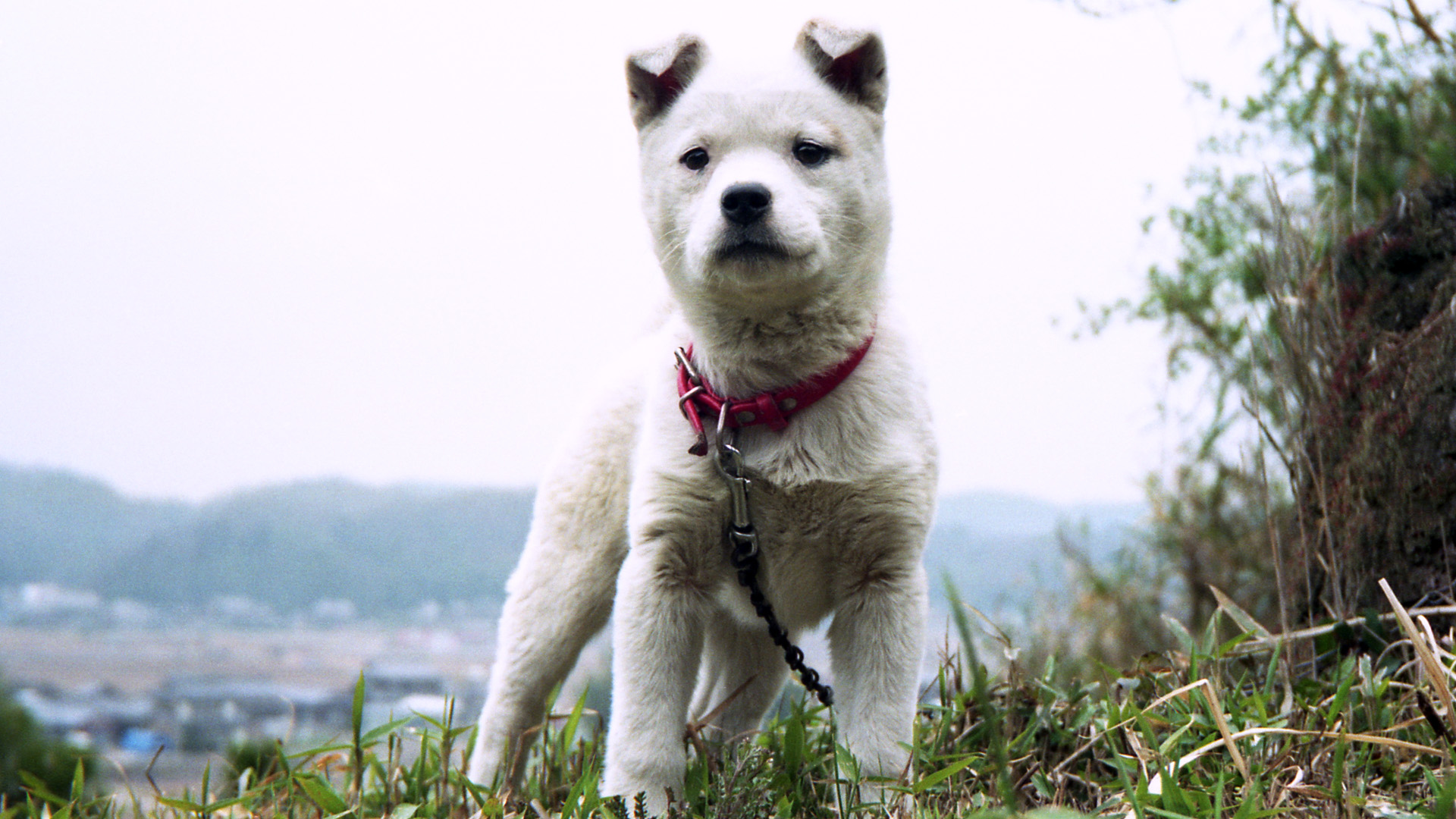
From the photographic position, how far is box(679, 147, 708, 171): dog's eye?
94.8 inches

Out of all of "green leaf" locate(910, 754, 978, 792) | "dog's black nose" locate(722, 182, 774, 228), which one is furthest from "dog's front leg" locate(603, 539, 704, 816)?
"dog's black nose" locate(722, 182, 774, 228)

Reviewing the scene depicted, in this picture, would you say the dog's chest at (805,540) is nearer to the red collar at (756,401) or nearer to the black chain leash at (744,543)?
the black chain leash at (744,543)

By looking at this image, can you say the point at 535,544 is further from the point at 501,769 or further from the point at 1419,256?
the point at 1419,256

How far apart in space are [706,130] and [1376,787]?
2.04 m

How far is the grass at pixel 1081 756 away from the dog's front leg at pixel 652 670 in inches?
3.2

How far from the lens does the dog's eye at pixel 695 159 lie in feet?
7.90

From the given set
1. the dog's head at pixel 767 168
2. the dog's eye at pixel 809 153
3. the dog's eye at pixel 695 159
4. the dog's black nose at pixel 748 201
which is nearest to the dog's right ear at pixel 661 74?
the dog's head at pixel 767 168

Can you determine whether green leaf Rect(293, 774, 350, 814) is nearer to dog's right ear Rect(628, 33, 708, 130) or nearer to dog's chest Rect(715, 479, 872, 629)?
dog's chest Rect(715, 479, 872, 629)

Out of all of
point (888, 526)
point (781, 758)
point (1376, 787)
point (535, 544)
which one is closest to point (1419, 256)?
point (1376, 787)

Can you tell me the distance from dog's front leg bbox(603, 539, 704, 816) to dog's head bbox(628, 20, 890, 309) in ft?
2.21

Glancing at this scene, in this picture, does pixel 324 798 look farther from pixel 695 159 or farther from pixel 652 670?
pixel 695 159

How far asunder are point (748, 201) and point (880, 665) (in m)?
1.08

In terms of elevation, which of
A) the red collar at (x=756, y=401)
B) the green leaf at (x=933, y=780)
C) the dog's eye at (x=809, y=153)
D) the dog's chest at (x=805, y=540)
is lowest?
the green leaf at (x=933, y=780)

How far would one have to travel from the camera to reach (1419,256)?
312 centimetres
